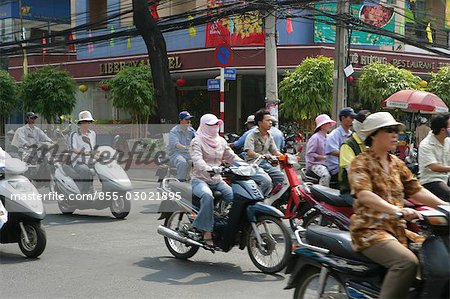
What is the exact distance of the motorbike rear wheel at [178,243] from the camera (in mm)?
6582

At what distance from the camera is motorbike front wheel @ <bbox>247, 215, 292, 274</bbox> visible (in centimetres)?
568

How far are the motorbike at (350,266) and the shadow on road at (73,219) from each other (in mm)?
5582

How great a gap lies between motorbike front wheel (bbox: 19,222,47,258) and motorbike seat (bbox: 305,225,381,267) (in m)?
3.60

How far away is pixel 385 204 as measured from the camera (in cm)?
Result: 348

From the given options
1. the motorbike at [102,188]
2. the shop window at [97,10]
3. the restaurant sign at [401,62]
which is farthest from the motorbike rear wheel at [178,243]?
the shop window at [97,10]

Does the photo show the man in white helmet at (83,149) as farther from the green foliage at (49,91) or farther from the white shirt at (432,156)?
the green foliage at (49,91)

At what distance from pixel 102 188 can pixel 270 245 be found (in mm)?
4233

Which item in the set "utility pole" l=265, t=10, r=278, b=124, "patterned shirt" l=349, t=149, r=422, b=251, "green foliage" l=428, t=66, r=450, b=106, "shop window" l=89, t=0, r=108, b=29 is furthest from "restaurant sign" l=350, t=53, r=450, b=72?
"patterned shirt" l=349, t=149, r=422, b=251

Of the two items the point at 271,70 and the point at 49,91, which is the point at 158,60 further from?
the point at 49,91

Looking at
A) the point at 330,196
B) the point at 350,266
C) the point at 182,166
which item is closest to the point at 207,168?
the point at 330,196

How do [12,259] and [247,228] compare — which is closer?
[247,228]

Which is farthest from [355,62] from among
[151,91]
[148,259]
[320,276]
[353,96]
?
[320,276]

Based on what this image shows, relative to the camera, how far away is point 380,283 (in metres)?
3.58

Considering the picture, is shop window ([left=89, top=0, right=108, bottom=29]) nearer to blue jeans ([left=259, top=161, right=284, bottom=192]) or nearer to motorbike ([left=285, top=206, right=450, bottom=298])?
blue jeans ([left=259, top=161, right=284, bottom=192])
